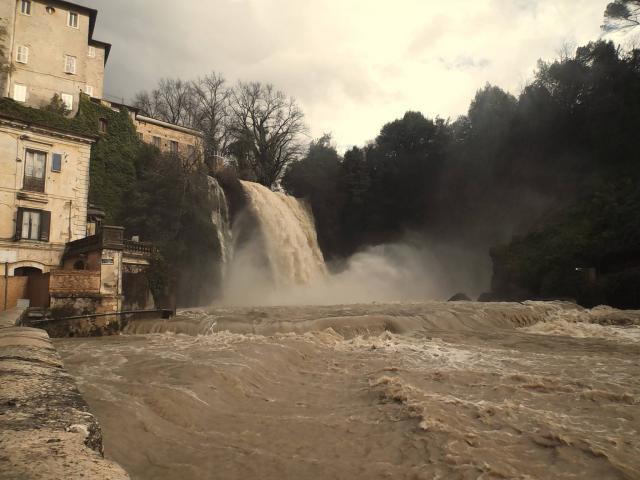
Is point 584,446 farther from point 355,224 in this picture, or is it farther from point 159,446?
point 355,224

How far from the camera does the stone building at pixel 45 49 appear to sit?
25.6 metres

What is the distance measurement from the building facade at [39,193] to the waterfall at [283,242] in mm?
10099

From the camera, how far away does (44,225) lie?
1861 cm

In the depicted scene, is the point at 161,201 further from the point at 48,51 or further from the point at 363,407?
the point at 363,407

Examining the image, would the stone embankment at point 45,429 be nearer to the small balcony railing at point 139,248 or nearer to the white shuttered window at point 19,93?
the small balcony railing at point 139,248

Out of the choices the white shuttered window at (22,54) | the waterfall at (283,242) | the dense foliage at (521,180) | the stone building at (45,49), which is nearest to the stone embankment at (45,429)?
the waterfall at (283,242)

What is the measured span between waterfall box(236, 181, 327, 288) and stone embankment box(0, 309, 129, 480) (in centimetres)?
2254

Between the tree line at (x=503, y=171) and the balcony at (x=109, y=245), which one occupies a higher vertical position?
the tree line at (x=503, y=171)

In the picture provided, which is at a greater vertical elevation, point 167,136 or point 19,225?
point 167,136

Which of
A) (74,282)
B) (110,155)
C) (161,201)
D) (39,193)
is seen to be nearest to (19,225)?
(39,193)

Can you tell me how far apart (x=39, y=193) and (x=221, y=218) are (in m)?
9.80

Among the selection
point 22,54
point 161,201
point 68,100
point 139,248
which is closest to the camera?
point 139,248

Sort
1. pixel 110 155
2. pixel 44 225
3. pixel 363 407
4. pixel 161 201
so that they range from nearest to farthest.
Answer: pixel 363 407
pixel 44 225
pixel 161 201
pixel 110 155

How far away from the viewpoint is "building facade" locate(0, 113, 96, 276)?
17.8 metres
